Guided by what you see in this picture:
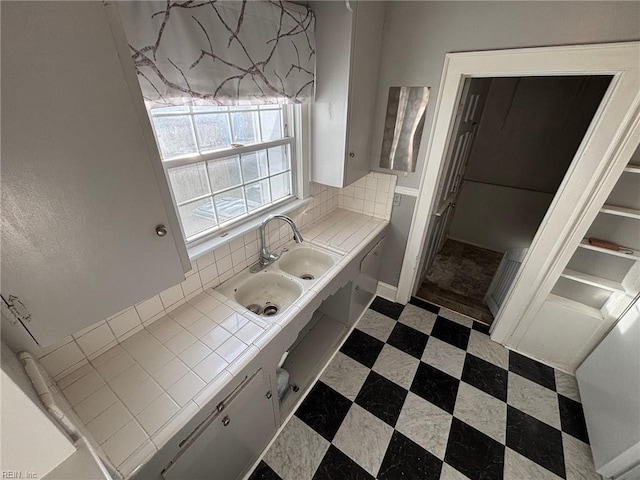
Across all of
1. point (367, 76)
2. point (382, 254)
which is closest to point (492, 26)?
point (367, 76)

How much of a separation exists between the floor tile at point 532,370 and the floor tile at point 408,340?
0.62 meters

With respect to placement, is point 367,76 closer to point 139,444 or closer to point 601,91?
point 139,444

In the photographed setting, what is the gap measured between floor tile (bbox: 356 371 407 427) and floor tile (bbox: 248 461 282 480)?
23.9 inches

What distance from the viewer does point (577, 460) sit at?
1.45 metres

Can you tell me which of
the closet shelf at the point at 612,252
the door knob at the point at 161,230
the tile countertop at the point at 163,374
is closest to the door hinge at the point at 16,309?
the door knob at the point at 161,230

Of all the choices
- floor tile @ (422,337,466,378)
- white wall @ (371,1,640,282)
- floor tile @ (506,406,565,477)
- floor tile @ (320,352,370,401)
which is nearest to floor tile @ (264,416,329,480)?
floor tile @ (320,352,370,401)

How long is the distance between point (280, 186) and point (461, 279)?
2301mm

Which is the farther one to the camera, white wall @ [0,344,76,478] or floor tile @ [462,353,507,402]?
floor tile @ [462,353,507,402]

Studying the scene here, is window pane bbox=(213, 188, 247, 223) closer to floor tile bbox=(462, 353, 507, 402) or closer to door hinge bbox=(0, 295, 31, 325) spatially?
door hinge bbox=(0, 295, 31, 325)

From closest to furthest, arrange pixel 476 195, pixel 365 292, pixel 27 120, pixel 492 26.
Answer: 1. pixel 27 120
2. pixel 492 26
3. pixel 365 292
4. pixel 476 195

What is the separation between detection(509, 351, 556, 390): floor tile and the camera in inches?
72.5

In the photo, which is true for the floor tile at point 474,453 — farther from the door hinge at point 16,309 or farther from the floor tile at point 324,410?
the door hinge at point 16,309

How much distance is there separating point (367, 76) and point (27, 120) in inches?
62.8

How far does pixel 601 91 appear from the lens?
254 cm
